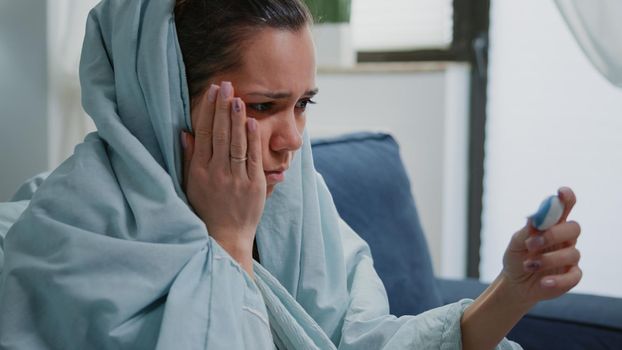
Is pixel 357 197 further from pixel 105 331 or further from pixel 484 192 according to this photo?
pixel 484 192

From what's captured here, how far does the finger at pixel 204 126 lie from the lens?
106cm

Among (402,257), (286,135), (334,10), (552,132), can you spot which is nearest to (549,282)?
(286,135)

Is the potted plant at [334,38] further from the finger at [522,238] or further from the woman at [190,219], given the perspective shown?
the finger at [522,238]

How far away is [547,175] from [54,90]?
1.65m

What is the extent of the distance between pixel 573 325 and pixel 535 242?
794 mm

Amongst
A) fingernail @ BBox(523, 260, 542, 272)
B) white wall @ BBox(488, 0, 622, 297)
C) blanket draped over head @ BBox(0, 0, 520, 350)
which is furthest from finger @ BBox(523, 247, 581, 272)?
white wall @ BBox(488, 0, 622, 297)

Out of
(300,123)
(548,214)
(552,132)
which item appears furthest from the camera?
(552,132)

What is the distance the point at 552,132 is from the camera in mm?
2646

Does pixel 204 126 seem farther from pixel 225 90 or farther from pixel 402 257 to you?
pixel 402 257

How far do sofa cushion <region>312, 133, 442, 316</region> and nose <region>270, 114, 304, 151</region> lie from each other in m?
0.51

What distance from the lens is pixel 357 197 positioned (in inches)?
64.2

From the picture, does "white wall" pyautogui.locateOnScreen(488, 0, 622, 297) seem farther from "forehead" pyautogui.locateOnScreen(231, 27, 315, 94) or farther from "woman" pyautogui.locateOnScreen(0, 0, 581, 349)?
"forehead" pyautogui.locateOnScreen(231, 27, 315, 94)

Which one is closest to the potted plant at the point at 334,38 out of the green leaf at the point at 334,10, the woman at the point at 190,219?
the green leaf at the point at 334,10

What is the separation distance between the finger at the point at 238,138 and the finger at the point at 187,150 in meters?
0.06
